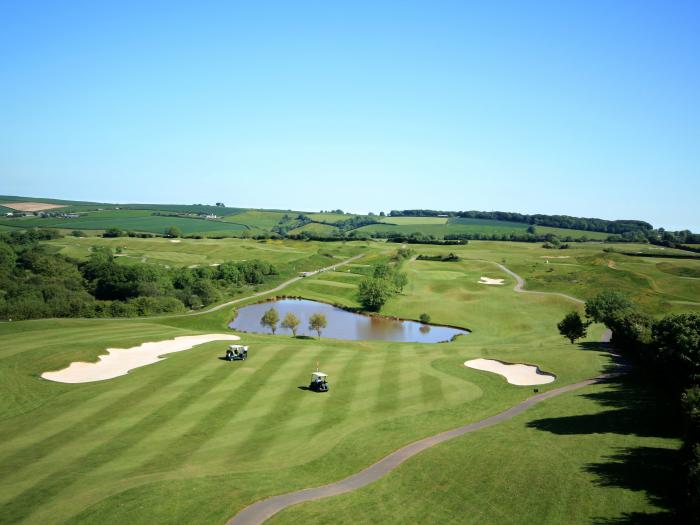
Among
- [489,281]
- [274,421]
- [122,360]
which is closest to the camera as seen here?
[274,421]

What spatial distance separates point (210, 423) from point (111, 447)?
658 cm

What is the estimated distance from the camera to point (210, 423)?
1419 inches

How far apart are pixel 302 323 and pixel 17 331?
161ft

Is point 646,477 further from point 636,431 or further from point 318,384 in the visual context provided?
point 318,384

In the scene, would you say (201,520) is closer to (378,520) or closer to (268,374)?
(378,520)

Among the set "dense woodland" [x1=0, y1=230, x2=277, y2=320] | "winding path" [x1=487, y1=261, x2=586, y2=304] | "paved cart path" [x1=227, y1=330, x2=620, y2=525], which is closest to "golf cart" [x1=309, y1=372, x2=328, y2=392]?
"paved cart path" [x1=227, y1=330, x2=620, y2=525]

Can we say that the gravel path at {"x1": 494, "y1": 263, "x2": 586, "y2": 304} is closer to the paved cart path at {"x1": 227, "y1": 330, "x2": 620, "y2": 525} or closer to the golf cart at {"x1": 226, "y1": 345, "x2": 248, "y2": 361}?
the paved cart path at {"x1": 227, "y1": 330, "x2": 620, "y2": 525}

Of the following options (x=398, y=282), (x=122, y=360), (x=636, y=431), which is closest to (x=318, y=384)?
(x=122, y=360)

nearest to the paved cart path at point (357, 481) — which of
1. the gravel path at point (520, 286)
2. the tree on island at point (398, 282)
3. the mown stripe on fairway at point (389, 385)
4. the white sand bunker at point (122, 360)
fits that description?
the mown stripe on fairway at point (389, 385)

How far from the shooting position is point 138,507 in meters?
24.8

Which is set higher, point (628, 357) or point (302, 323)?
point (628, 357)

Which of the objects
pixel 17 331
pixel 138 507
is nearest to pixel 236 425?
pixel 138 507

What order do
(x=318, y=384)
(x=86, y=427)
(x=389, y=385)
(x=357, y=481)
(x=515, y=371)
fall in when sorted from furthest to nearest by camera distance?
(x=515, y=371)
(x=389, y=385)
(x=318, y=384)
(x=86, y=427)
(x=357, y=481)

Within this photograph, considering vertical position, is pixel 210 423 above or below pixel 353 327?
above
